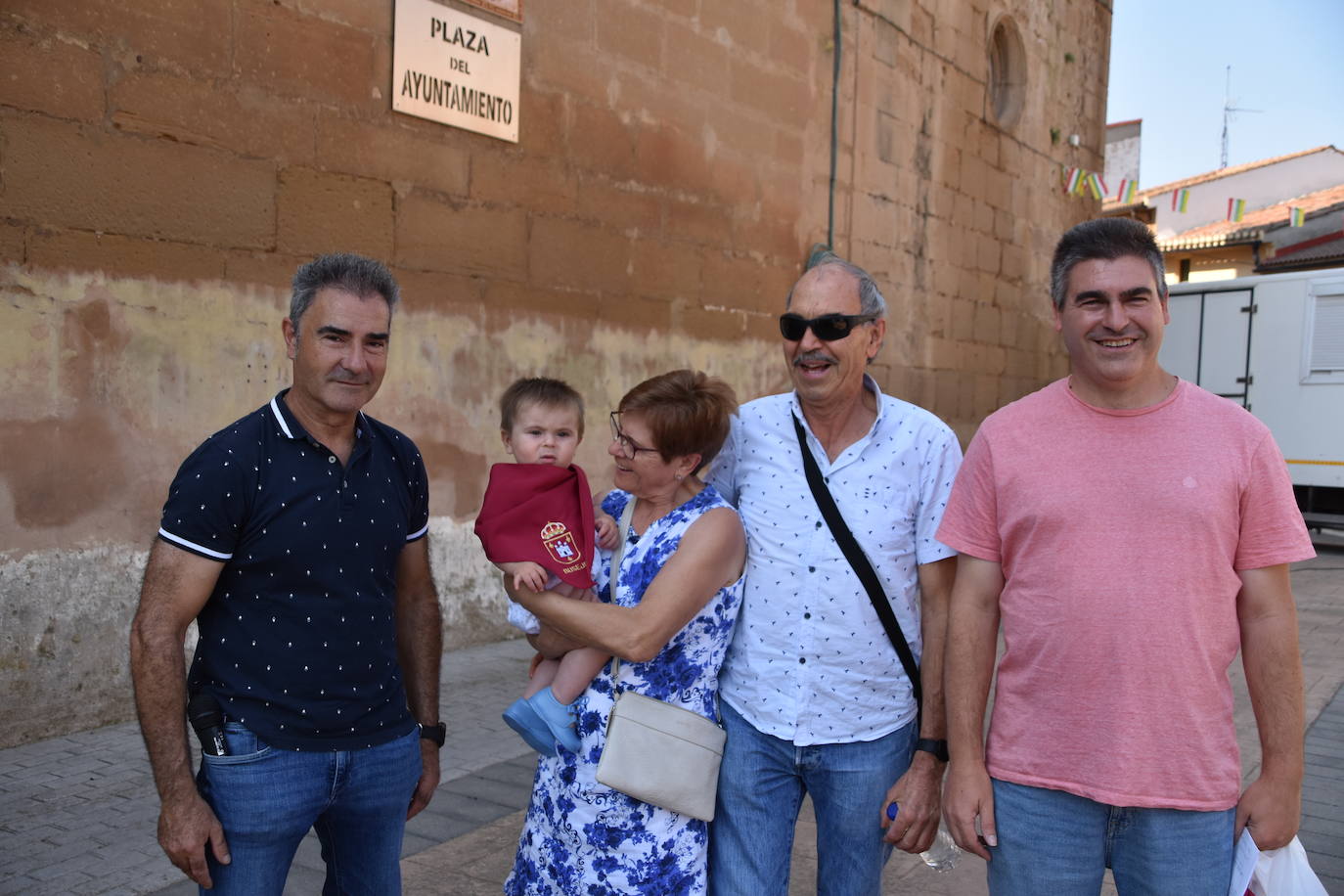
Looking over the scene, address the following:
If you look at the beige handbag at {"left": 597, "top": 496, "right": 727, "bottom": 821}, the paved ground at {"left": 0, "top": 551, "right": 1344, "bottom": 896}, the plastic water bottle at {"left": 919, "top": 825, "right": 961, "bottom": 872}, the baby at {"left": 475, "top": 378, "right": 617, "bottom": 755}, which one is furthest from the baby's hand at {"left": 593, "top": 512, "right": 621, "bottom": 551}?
the paved ground at {"left": 0, "top": 551, "right": 1344, "bottom": 896}

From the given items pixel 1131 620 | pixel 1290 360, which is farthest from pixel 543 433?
pixel 1290 360

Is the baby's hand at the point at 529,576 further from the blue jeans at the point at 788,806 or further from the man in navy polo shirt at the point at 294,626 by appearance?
the blue jeans at the point at 788,806

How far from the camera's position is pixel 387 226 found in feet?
20.3

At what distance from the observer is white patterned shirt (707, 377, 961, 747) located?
2.39m

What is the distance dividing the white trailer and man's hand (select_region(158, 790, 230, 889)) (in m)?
14.2

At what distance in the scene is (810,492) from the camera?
8.07ft

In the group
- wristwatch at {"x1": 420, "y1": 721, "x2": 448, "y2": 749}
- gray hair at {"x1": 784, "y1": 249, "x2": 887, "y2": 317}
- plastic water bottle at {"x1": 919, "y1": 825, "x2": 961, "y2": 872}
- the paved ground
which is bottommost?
the paved ground

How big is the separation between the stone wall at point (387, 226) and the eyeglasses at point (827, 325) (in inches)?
143

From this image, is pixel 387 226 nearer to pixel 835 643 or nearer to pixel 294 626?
pixel 294 626

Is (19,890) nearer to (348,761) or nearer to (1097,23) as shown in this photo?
(348,761)

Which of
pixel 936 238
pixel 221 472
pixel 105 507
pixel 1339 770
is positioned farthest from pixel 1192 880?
pixel 936 238

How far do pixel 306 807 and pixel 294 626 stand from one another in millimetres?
346

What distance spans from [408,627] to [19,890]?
1.81m

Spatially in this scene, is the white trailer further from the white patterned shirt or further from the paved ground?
the white patterned shirt
